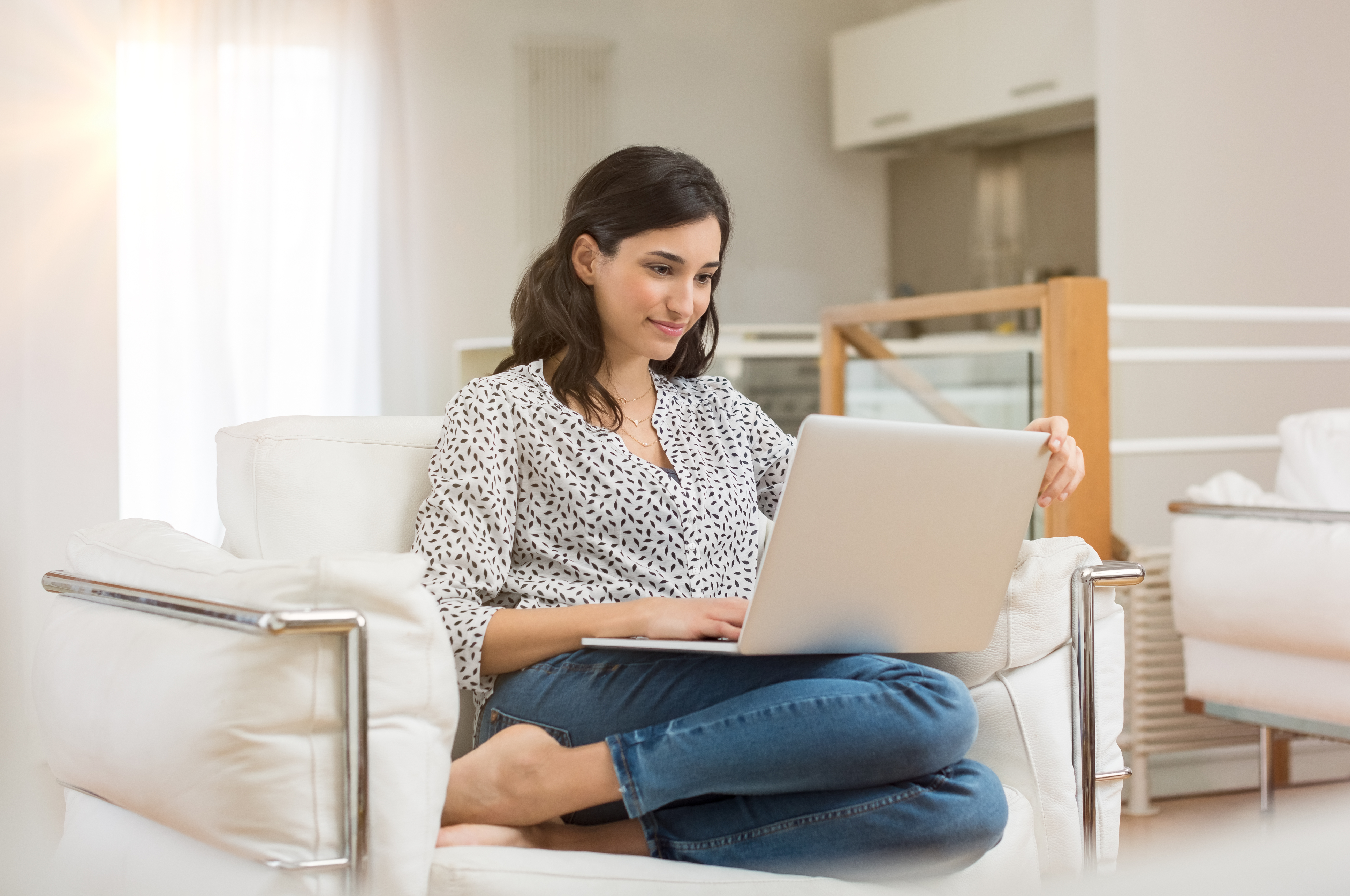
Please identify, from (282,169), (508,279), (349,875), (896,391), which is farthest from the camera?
(508,279)

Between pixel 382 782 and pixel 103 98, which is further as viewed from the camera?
pixel 103 98

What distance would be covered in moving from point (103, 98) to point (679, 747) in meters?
1.82

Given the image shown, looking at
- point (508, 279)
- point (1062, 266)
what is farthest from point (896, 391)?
point (1062, 266)

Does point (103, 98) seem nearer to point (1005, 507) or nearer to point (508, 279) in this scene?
point (1005, 507)

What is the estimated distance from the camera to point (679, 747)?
1.22m

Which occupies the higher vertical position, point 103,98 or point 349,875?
point 103,98

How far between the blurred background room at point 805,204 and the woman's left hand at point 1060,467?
122 centimetres

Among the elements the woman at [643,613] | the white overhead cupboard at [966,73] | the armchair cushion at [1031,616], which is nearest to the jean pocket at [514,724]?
the woman at [643,613]

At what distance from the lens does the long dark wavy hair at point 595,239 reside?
1564 millimetres

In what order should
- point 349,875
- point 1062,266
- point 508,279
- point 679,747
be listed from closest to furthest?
point 349,875 < point 679,747 < point 508,279 < point 1062,266

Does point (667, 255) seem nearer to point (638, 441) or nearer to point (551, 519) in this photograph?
point (638, 441)

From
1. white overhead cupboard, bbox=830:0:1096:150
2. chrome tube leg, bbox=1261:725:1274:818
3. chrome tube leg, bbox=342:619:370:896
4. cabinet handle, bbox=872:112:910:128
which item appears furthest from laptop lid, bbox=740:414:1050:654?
cabinet handle, bbox=872:112:910:128

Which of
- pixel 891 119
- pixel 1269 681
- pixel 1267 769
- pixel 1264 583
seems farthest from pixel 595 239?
pixel 891 119

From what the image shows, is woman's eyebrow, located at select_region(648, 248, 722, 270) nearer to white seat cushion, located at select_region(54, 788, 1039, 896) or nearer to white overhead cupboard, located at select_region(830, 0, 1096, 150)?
white seat cushion, located at select_region(54, 788, 1039, 896)
